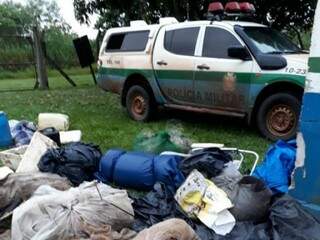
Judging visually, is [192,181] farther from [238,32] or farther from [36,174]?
[238,32]

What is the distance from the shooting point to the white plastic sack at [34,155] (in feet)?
17.9

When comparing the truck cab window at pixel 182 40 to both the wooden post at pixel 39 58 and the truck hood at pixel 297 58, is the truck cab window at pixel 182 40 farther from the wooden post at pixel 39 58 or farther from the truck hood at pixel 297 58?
the wooden post at pixel 39 58

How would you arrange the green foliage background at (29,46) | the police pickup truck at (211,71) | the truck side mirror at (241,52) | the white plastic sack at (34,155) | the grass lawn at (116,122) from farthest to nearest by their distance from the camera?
the green foliage background at (29,46)
the grass lawn at (116,122)
the truck side mirror at (241,52)
the police pickup truck at (211,71)
the white plastic sack at (34,155)

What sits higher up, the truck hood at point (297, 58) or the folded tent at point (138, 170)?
the truck hood at point (297, 58)

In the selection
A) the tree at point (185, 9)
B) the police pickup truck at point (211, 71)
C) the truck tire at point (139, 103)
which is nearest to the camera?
the police pickup truck at point (211, 71)

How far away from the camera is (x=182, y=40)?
8734mm

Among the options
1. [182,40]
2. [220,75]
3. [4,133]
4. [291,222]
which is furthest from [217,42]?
[291,222]

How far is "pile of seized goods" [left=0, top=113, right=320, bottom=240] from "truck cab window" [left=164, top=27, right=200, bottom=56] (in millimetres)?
3250

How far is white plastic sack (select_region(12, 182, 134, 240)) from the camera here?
12.5 ft

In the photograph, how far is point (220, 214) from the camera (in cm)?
419

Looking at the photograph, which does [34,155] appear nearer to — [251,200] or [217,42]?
[251,200]

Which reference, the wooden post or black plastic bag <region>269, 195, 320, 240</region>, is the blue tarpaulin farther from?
the wooden post

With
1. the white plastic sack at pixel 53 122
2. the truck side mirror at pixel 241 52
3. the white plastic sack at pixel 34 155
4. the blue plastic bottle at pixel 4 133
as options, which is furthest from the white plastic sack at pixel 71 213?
the truck side mirror at pixel 241 52

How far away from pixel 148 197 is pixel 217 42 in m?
4.21
